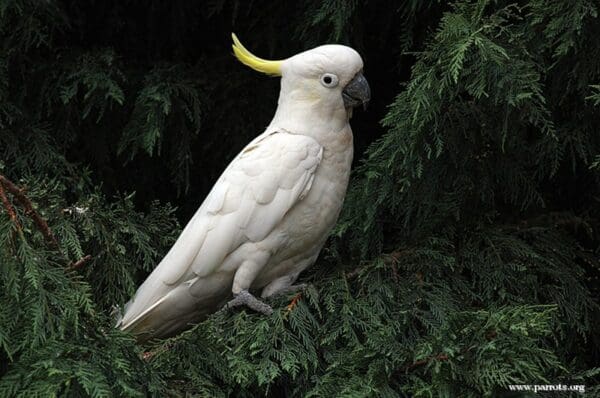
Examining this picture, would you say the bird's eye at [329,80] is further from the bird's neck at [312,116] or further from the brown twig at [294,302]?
the brown twig at [294,302]

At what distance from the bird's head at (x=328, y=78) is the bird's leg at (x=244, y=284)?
49 cm

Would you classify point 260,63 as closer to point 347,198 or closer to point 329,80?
point 329,80

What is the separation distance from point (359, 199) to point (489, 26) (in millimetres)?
643

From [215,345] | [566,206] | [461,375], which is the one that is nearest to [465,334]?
[461,375]

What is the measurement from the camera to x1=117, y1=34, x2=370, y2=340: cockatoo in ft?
7.94

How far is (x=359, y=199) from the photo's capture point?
8.34 feet

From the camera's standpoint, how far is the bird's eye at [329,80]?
2.45 meters

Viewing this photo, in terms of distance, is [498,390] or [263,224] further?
[263,224]

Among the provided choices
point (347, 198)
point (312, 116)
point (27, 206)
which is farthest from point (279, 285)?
point (27, 206)

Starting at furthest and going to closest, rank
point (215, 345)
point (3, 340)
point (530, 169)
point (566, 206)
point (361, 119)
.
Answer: point (361, 119) < point (566, 206) < point (530, 169) < point (215, 345) < point (3, 340)

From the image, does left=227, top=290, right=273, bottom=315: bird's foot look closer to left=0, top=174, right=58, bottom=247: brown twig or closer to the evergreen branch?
the evergreen branch

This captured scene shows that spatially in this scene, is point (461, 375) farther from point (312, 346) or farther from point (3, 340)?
point (3, 340)

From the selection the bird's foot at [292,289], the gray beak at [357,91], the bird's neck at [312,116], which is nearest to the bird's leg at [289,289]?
the bird's foot at [292,289]

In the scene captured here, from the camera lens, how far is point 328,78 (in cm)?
246
